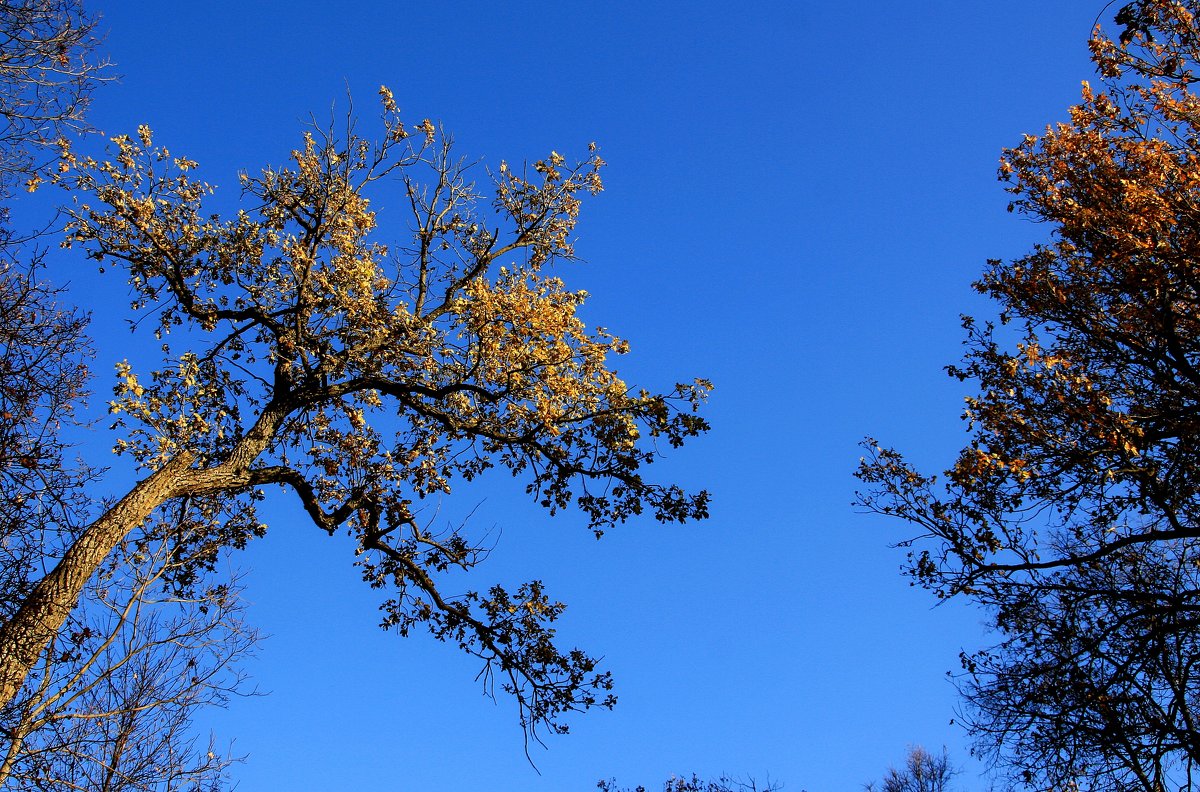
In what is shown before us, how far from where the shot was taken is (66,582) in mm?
7348

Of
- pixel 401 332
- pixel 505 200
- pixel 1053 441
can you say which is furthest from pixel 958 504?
pixel 505 200

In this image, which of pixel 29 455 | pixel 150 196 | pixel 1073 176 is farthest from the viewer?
pixel 1073 176

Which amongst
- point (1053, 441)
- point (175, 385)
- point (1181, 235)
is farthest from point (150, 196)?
point (1181, 235)

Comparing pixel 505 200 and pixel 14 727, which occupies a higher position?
pixel 505 200

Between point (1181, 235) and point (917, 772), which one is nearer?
point (1181, 235)

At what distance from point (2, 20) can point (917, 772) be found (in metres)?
33.2

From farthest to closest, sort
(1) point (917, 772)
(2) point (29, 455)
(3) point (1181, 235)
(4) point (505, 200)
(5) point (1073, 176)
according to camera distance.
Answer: (1) point (917, 772)
(4) point (505, 200)
(5) point (1073, 176)
(3) point (1181, 235)
(2) point (29, 455)

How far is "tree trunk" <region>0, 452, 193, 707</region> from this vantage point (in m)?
6.90

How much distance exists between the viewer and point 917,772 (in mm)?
30953

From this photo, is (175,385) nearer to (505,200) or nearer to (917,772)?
(505,200)

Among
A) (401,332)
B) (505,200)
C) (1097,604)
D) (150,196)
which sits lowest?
(1097,604)

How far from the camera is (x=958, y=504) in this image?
9.76m

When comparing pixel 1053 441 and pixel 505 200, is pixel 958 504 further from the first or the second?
pixel 505 200

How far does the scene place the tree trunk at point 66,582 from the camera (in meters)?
6.90
